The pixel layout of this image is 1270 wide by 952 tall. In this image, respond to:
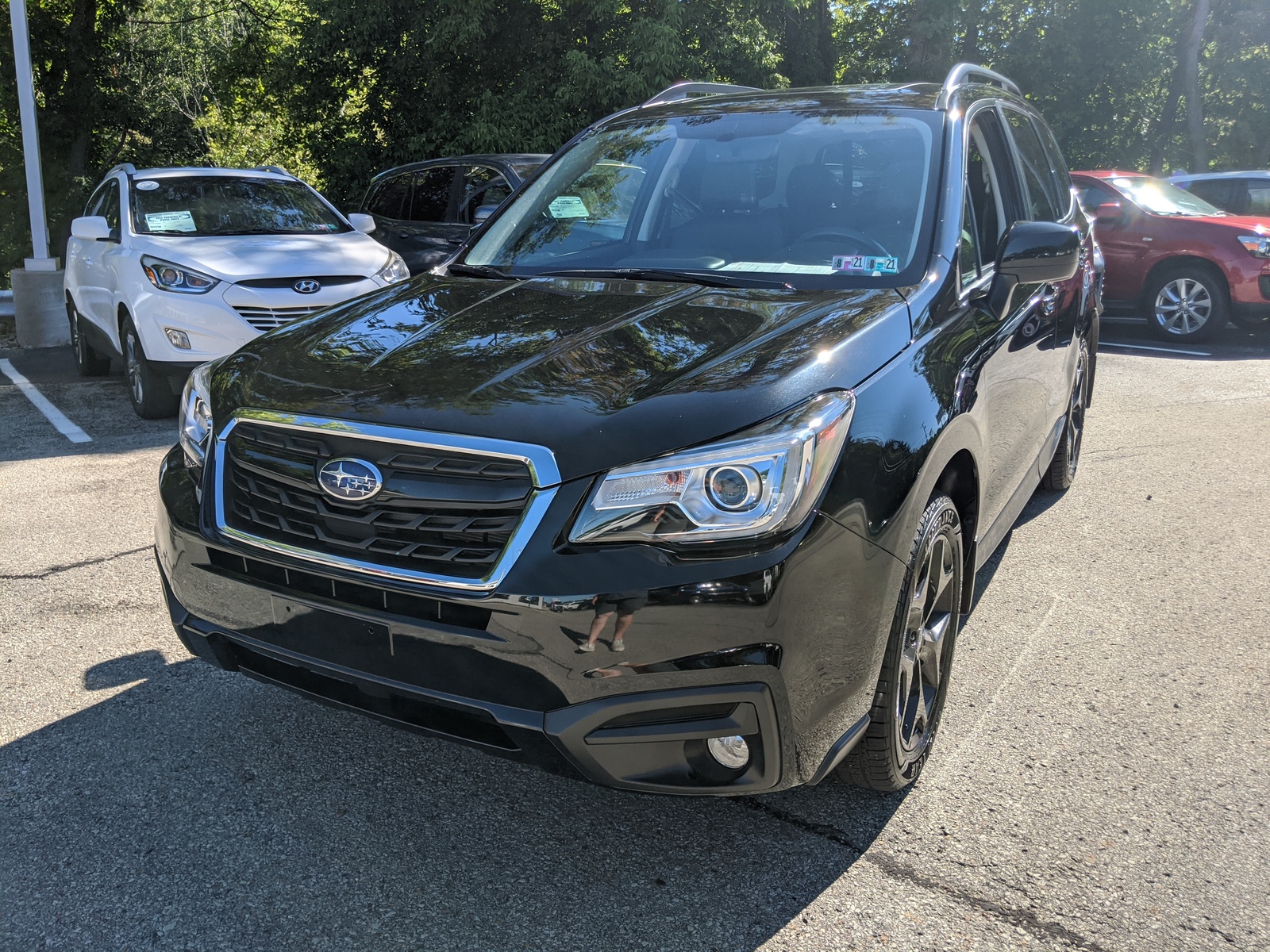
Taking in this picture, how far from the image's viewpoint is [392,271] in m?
8.02

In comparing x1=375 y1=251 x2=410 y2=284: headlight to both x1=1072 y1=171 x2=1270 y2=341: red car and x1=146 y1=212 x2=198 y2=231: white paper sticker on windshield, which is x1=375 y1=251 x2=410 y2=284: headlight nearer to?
x1=146 y1=212 x2=198 y2=231: white paper sticker on windshield

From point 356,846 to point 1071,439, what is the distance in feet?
14.0

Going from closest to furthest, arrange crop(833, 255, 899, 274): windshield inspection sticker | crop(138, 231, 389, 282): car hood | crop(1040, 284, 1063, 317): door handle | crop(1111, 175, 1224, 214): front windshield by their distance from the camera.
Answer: crop(833, 255, 899, 274): windshield inspection sticker, crop(1040, 284, 1063, 317): door handle, crop(138, 231, 389, 282): car hood, crop(1111, 175, 1224, 214): front windshield

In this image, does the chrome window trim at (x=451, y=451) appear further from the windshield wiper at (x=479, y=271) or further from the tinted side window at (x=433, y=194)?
the tinted side window at (x=433, y=194)

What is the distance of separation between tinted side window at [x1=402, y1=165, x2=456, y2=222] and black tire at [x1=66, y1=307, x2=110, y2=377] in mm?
3127

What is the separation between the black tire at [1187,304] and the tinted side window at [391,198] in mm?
7581

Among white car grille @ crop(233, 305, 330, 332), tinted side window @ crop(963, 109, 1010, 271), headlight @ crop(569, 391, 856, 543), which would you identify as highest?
tinted side window @ crop(963, 109, 1010, 271)

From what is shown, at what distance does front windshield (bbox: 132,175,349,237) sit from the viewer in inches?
316

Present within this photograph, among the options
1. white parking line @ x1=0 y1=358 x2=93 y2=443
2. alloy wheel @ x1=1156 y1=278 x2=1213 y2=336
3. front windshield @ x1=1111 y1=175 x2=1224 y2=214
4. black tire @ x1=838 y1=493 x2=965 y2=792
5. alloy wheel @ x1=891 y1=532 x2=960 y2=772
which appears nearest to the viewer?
black tire @ x1=838 y1=493 x2=965 y2=792

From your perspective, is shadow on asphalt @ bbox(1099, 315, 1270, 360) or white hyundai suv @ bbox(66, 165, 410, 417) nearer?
white hyundai suv @ bbox(66, 165, 410, 417)

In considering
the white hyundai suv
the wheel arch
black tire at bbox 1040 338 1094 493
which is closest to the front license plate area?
black tire at bbox 1040 338 1094 493

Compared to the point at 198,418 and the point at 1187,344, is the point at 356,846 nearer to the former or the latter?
the point at 198,418

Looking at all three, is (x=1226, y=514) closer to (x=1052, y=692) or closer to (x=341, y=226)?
(x=1052, y=692)

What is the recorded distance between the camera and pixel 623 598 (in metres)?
2.14
